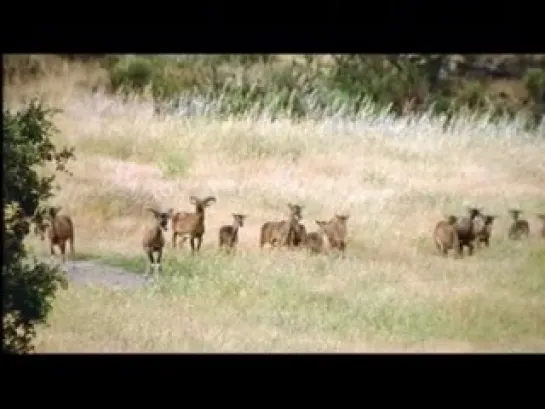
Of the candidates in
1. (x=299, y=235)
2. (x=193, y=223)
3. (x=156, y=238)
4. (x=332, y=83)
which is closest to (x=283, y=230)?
(x=299, y=235)

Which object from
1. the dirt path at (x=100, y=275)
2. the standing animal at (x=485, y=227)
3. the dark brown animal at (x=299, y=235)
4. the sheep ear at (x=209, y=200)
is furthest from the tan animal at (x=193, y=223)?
the standing animal at (x=485, y=227)

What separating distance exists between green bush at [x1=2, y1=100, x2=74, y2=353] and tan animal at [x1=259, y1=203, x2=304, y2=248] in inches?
27.8

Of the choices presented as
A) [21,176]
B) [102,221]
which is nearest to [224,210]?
[102,221]

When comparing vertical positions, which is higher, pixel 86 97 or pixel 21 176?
pixel 86 97

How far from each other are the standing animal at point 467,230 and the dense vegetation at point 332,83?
0.36 m

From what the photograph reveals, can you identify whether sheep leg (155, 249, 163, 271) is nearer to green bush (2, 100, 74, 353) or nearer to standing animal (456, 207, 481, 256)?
green bush (2, 100, 74, 353)

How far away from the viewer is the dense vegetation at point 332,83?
3961mm

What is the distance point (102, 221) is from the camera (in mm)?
3953
